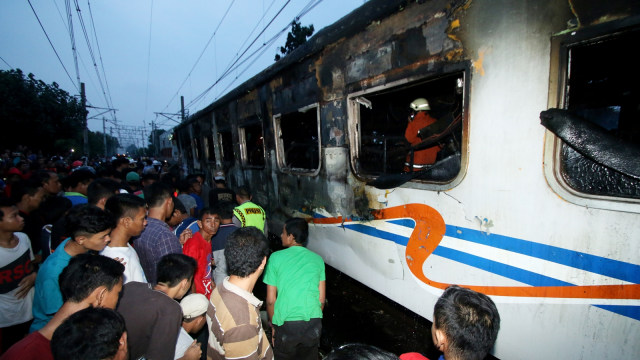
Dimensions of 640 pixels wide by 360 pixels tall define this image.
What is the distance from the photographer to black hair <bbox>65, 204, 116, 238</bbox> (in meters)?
1.82

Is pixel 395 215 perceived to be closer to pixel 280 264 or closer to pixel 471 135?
pixel 471 135

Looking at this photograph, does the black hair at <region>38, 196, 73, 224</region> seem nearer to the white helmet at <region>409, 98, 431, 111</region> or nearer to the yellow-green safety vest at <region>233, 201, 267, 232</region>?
the yellow-green safety vest at <region>233, 201, 267, 232</region>

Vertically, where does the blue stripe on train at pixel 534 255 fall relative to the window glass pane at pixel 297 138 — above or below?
below

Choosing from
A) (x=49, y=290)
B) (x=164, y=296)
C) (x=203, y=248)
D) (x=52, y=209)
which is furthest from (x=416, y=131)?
(x=52, y=209)

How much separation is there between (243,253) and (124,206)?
4.03ft

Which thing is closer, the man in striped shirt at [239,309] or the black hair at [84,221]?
the man in striped shirt at [239,309]

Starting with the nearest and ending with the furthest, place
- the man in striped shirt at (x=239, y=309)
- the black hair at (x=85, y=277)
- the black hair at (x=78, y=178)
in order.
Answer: the black hair at (x=85, y=277), the man in striped shirt at (x=239, y=309), the black hair at (x=78, y=178)

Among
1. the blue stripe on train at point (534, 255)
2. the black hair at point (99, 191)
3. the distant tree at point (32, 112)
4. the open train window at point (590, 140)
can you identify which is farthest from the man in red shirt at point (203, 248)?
the distant tree at point (32, 112)

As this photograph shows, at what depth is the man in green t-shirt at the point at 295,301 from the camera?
196 cm

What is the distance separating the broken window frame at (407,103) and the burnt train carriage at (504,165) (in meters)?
0.01

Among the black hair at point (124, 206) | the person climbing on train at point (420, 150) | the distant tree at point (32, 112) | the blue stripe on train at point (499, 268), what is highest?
the distant tree at point (32, 112)

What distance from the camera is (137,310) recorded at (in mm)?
1499

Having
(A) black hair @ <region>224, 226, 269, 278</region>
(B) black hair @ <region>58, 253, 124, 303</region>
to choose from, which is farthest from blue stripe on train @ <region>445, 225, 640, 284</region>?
(B) black hair @ <region>58, 253, 124, 303</region>

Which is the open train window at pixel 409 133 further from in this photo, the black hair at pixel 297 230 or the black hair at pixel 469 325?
the black hair at pixel 469 325
